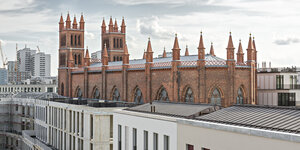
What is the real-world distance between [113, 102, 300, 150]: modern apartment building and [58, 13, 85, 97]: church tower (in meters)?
59.2

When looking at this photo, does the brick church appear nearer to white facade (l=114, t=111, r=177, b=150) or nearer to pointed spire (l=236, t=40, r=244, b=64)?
pointed spire (l=236, t=40, r=244, b=64)

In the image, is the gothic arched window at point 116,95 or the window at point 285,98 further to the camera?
the gothic arched window at point 116,95

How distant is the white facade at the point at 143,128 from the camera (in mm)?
23175

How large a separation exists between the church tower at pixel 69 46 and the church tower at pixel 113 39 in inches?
280

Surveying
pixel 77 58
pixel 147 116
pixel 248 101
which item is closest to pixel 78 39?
pixel 77 58

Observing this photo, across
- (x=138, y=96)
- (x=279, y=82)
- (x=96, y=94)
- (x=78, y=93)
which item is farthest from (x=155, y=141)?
(x=78, y=93)

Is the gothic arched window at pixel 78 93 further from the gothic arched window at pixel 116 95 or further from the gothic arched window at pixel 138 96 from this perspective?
the gothic arched window at pixel 138 96

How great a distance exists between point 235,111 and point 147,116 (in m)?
6.10

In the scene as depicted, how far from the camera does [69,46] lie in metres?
89.7

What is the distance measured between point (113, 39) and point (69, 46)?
455 inches

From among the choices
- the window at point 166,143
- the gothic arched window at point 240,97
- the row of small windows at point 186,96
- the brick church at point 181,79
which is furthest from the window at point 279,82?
the window at point 166,143

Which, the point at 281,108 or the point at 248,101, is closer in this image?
the point at 281,108

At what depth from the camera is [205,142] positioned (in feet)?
65.9

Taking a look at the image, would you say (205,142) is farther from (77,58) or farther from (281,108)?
(77,58)
